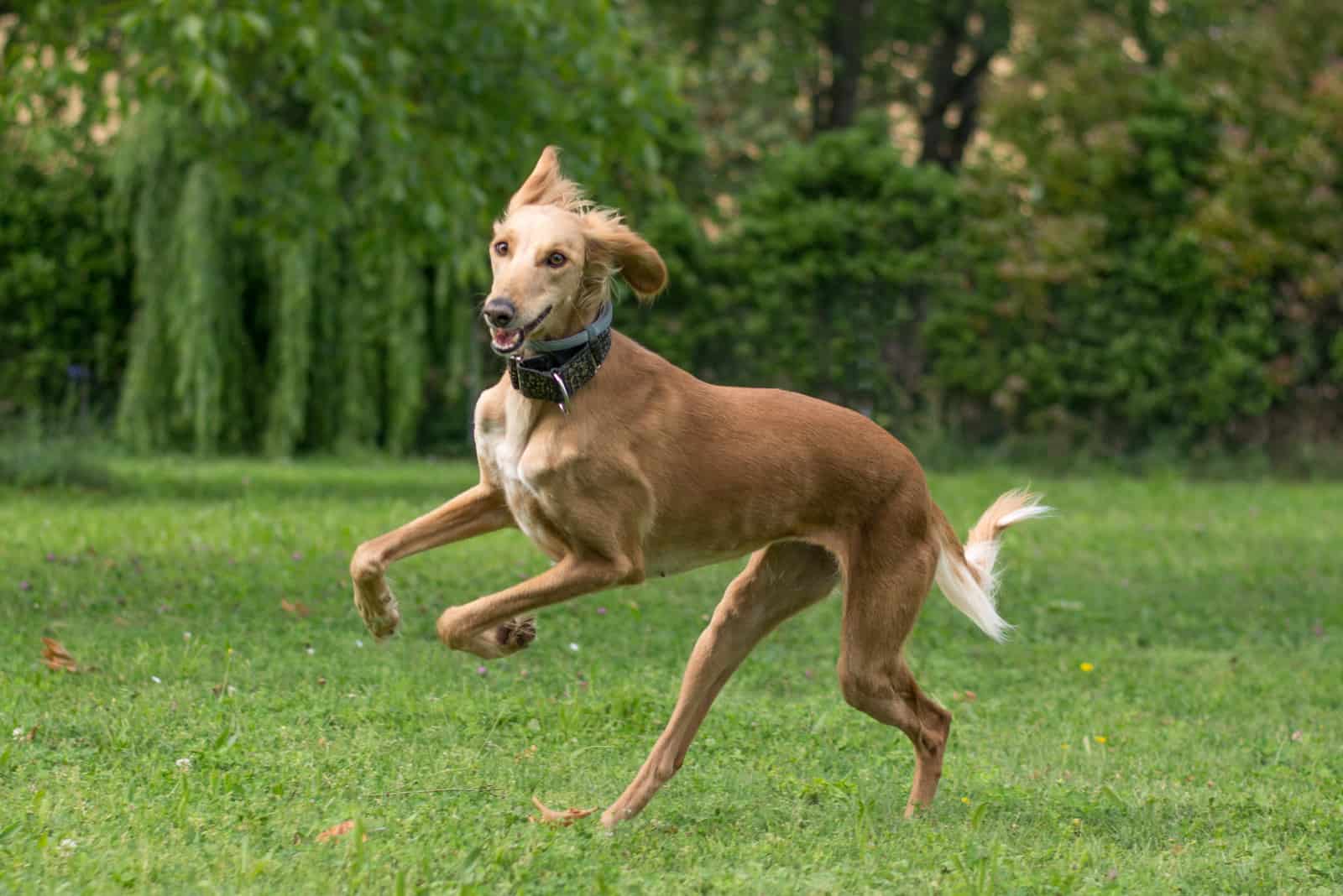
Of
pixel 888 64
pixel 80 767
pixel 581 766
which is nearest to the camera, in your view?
pixel 80 767

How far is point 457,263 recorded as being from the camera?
1333 centimetres

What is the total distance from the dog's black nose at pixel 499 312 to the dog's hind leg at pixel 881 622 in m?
1.46

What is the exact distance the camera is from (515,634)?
466 cm

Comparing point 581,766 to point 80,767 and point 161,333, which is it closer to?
point 80,767

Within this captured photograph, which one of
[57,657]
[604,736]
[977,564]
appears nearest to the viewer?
[977,564]

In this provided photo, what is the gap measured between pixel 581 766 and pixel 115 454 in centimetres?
1175

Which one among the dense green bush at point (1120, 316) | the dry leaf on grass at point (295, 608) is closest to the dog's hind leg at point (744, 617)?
the dry leaf on grass at point (295, 608)

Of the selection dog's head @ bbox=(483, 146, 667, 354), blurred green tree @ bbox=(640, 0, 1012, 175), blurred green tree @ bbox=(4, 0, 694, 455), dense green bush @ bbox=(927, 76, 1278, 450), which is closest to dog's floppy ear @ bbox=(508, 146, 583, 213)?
dog's head @ bbox=(483, 146, 667, 354)

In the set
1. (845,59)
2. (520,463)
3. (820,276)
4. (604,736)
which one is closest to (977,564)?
(604,736)

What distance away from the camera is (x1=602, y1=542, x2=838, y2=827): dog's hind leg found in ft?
16.9

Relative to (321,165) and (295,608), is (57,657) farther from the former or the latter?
(321,165)

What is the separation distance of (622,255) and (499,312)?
2.02ft

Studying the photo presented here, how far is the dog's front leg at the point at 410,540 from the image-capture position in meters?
4.57

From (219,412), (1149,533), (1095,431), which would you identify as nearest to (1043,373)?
(1095,431)
